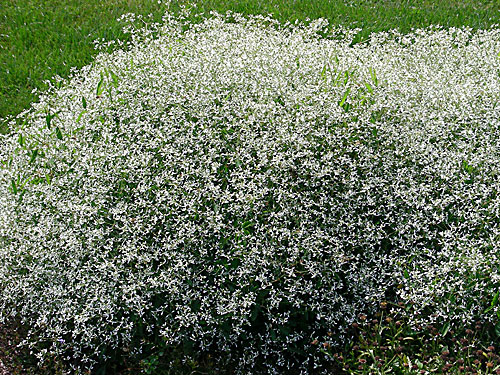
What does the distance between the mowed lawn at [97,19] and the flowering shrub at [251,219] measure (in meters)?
3.08

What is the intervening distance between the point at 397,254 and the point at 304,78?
1.51 m

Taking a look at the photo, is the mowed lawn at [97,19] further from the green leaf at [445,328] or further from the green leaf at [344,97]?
the green leaf at [445,328]

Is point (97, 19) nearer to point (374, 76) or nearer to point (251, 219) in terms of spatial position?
point (374, 76)

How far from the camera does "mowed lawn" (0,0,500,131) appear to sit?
7.09 m

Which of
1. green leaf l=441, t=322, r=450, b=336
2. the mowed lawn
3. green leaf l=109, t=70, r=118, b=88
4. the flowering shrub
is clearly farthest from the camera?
the mowed lawn

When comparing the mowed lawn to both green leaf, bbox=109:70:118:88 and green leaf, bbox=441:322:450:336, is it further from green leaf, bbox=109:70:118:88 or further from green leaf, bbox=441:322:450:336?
green leaf, bbox=441:322:450:336

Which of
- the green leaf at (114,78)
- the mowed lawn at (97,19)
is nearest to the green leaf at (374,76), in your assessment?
the green leaf at (114,78)

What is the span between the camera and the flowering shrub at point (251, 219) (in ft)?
11.5

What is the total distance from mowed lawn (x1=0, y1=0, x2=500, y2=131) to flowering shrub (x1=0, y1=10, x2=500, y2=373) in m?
3.08

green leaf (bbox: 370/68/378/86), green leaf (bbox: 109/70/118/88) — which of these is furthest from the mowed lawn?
green leaf (bbox: 370/68/378/86)

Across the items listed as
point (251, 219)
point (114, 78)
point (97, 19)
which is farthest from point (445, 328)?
point (97, 19)

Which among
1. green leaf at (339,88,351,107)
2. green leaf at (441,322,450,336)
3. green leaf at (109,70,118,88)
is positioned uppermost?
green leaf at (109,70,118,88)

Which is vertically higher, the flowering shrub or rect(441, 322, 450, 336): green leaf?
the flowering shrub

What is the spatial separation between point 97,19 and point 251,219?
561 cm
